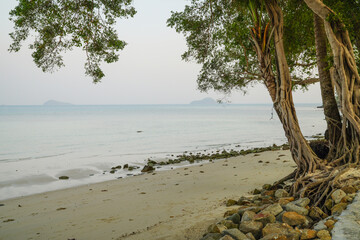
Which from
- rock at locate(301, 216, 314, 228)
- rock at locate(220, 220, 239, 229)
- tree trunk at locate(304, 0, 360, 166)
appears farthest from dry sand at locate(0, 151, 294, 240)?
tree trunk at locate(304, 0, 360, 166)

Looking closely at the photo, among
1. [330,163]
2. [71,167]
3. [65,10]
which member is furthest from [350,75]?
[71,167]

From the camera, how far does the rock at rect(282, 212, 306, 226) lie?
13.9 feet

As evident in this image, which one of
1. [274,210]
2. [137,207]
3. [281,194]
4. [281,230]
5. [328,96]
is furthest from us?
[328,96]

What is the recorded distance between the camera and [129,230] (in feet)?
18.4

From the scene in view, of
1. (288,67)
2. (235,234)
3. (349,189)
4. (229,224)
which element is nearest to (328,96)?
(288,67)

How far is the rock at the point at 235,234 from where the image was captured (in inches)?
156

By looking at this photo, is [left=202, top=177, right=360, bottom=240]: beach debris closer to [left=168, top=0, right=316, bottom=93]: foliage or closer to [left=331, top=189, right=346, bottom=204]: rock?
[left=331, top=189, right=346, bottom=204]: rock

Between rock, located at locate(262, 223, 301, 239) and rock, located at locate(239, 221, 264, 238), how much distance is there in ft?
0.48

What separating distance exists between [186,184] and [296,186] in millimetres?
4225

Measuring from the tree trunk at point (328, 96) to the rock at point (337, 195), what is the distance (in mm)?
2362

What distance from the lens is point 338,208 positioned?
439 centimetres

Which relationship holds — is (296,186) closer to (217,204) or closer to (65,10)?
(217,204)

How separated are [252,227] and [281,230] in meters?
0.42

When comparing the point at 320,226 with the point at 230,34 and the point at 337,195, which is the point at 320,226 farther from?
the point at 230,34
